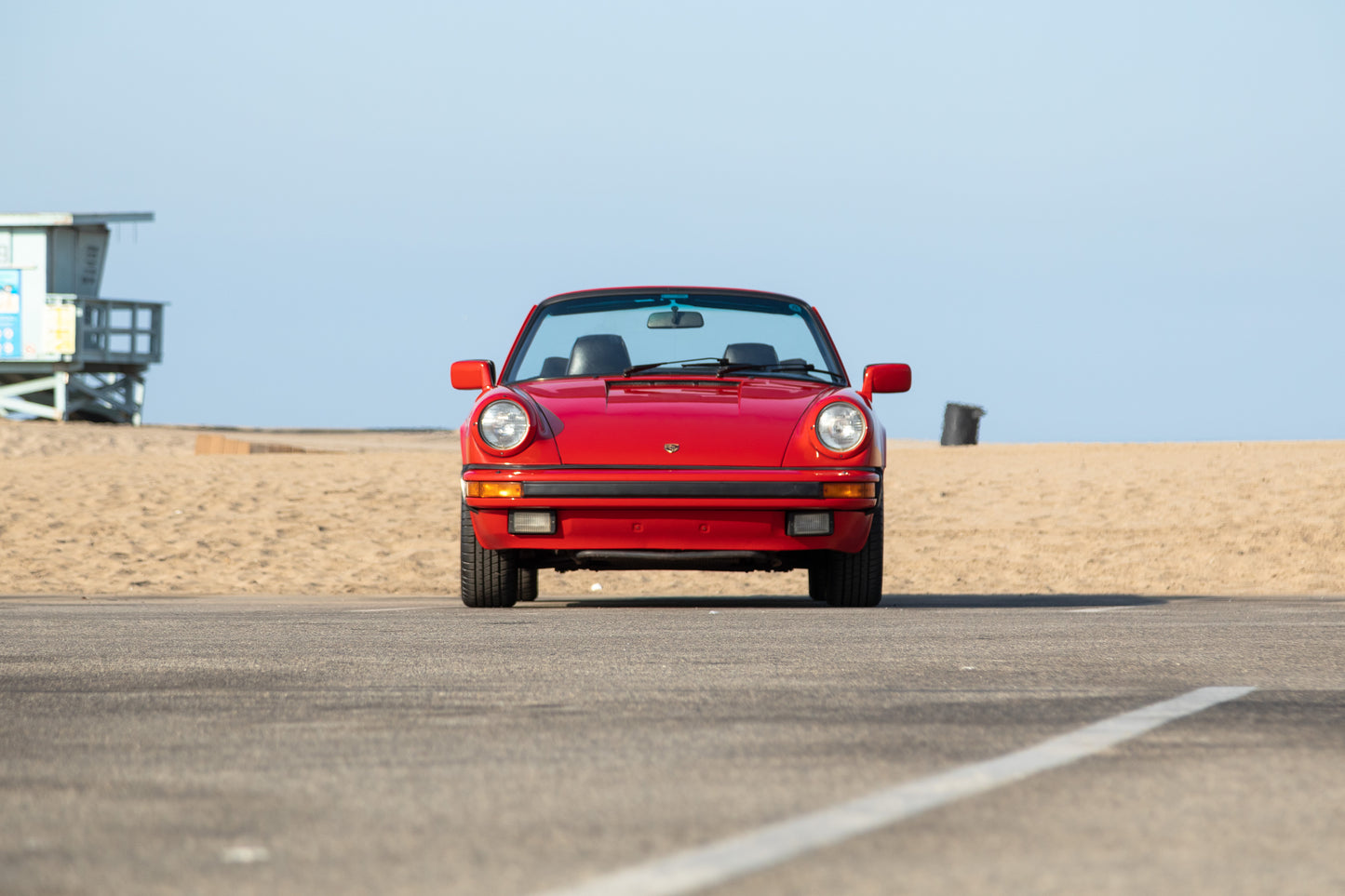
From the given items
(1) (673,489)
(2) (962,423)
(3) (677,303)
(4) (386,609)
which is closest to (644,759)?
(1) (673,489)

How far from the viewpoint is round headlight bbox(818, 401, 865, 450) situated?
789 centimetres

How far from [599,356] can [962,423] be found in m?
18.6

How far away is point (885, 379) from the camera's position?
8.98 m

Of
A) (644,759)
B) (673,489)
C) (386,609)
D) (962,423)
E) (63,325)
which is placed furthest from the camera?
(63,325)

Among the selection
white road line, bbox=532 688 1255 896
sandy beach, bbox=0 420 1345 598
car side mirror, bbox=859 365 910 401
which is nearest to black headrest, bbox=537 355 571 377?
car side mirror, bbox=859 365 910 401

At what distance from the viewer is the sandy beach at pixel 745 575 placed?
12844 mm

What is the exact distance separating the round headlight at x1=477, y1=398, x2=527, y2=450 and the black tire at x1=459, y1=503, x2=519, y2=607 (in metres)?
0.47

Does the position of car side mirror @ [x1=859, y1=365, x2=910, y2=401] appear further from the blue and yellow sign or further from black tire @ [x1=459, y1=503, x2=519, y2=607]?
the blue and yellow sign

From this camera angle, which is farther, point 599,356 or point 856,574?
point 599,356

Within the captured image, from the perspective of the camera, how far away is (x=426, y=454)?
2403 cm

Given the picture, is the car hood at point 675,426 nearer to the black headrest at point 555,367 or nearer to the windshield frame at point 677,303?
the black headrest at point 555,367

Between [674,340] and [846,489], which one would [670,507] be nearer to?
[846,489]

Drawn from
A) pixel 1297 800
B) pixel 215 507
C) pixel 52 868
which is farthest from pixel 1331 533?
pixel 52 868

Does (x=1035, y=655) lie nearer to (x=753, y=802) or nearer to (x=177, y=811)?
(x=753, y=802)
